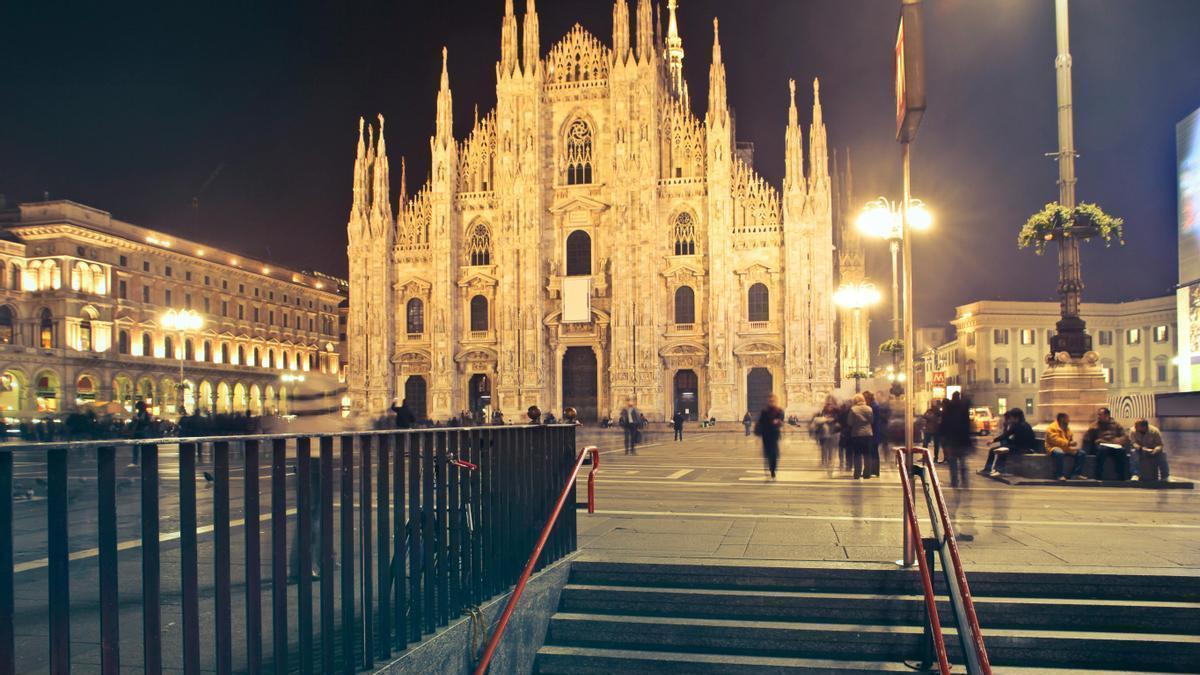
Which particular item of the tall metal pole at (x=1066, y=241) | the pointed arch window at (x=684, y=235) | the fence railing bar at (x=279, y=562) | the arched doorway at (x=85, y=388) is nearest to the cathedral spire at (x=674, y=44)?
the pointed arch window at (x=684, y=235)

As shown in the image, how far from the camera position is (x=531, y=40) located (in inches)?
2099

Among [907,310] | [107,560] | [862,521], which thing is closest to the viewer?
[107,560]

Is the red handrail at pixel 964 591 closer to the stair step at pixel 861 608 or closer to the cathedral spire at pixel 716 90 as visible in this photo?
the stair step at pixel 861 608

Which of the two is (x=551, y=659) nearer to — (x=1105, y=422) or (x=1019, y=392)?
(x=1105, y=422)

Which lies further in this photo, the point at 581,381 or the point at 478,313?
the point at 478,313

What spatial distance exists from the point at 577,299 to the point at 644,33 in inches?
613

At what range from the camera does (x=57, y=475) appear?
3.02 metres

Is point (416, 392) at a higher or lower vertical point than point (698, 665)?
higher

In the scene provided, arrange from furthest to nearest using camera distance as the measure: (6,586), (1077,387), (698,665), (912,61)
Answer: (1077,387) → (912,61) → (698,665) → (6,586)

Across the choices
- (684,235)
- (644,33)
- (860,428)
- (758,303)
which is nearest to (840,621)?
(860,428)

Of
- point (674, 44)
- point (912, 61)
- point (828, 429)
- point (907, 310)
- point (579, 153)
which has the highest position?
point (674, 44)

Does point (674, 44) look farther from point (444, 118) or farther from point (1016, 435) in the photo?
point (1016, 435)

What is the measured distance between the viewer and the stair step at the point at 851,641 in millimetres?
5773

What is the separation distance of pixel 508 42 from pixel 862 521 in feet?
160
